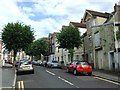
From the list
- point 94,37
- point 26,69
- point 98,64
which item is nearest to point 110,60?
point 98,64

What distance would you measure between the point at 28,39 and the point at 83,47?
11.2 m

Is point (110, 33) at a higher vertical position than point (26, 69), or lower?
higher

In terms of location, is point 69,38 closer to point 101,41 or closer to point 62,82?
point 101,41

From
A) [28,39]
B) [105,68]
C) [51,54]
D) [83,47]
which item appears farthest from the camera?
[51,54]

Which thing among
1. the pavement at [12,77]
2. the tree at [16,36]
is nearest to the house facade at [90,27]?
the tree at [16,36]

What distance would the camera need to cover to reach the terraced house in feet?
118

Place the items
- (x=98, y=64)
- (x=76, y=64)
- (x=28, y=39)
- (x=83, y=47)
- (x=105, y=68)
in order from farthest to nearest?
(x=83, y=47) < (x=28, y=39) < (x=98, y=64) < (x=105, y=68) < (x=76, y=64)

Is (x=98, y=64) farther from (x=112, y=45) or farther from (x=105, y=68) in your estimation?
(x=112, y=45)

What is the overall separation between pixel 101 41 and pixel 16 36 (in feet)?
46.9

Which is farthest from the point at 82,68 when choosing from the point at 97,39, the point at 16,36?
the point at 16,36

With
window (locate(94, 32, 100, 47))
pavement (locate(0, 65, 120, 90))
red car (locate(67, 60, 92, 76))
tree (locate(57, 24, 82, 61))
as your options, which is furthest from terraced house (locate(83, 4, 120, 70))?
→ red car (locate(67, 60, 92, 76))

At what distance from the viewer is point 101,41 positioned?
3984 cm

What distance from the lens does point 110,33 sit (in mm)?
36938

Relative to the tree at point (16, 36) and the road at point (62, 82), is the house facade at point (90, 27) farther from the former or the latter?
the road at point (62, 82)
